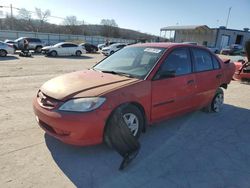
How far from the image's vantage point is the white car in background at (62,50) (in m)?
23.3

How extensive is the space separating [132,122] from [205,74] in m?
2.30

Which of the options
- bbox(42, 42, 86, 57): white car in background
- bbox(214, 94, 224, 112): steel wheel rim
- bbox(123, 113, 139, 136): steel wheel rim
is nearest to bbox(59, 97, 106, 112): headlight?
bbox(123, 113, 139, 136): steel wheel rim

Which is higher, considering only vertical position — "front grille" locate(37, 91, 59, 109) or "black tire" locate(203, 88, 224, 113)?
"front grille" locate(37, 91, 59, 109)

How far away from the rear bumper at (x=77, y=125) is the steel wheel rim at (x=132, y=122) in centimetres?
50

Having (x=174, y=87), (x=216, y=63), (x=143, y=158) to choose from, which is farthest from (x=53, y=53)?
(x=143, y=158)

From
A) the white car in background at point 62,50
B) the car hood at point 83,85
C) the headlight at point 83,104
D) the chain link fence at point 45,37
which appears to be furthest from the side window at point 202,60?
the chain link fence at point 45,37

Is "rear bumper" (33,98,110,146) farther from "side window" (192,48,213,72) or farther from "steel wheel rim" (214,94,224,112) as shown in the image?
"steel wheel rim" (214,94,224,112)

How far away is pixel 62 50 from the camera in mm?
23953

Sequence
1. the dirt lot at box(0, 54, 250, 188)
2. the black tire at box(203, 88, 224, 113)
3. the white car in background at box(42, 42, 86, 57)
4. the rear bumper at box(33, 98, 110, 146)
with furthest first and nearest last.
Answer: the white car in background at box(42, 42, 86, 57)
the black tire at box(203, 88, 224, 113)
the rear bumper at box(33, 98, 110, 146)
the dirt lot at box(0, 54, 250, 188)

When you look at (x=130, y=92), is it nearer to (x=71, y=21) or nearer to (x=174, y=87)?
(x=174, y=87)

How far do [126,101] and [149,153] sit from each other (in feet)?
2.93

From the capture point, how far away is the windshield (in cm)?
425

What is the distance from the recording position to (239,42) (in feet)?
180

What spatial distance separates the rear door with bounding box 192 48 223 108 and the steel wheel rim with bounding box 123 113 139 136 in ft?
5.93
